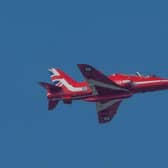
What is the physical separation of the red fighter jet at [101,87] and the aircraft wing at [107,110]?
1.25 metres

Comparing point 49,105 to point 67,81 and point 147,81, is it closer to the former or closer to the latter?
point 67,81

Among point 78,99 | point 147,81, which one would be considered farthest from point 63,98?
point 147,81

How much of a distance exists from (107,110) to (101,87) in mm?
7309

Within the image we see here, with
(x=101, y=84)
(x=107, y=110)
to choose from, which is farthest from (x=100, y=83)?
(x=107, y=110)

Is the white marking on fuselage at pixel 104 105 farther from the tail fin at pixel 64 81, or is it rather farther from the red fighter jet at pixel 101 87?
the tail fin at pixel 64 81

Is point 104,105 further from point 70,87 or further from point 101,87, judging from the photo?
point 101,87

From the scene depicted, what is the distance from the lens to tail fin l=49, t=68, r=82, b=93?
126 meters

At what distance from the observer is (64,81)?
129000 mm

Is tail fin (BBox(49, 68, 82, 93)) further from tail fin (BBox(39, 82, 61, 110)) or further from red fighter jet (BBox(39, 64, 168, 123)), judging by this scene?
tail fin (BBox(39, 82, 61, 110))

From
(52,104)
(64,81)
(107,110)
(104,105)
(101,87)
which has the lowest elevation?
(107,110)

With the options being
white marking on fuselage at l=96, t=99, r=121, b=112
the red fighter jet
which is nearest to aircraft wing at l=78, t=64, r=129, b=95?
the red fighter jet

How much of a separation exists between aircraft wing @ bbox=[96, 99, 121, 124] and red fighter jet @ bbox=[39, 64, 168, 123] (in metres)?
1.25

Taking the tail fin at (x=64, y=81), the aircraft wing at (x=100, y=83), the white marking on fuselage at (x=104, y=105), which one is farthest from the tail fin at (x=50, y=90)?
the white marking on fuselage at (x=104, y=105)

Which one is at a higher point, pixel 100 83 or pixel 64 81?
pixel 64 81
